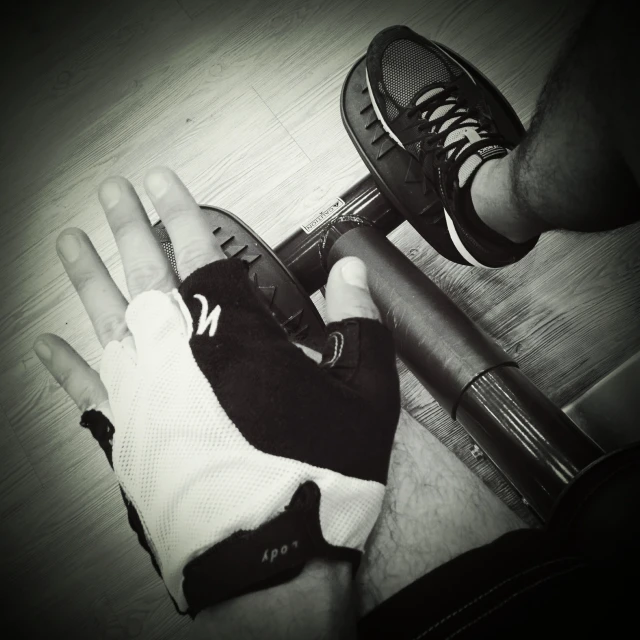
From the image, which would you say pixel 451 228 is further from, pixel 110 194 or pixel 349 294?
pixel 110 194

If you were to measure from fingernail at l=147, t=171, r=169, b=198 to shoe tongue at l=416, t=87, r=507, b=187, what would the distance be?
0.53 m

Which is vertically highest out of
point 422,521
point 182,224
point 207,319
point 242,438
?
point 182,224

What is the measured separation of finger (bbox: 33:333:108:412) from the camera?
59cm

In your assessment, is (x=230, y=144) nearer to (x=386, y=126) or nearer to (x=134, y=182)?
(x=134, y=182)

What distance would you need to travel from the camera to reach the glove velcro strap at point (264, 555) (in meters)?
0.40

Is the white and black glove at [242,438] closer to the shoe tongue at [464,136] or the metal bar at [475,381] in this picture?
the metal bar at [475,381]

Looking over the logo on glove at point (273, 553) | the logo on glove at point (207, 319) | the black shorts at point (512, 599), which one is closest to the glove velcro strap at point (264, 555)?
the logo on glove at point (273, 553)

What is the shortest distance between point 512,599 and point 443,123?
817 mm

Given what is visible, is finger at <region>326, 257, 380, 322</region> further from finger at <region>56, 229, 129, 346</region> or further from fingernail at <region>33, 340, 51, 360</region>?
fingernail at <region>33, 340, 51, 360</region>

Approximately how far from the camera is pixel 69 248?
623 mm

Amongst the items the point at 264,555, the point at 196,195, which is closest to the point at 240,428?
the point at 264,555

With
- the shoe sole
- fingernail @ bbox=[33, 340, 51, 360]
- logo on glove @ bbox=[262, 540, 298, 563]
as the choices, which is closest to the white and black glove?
logo on glove @ bbox=[262, 540, 298, 563]

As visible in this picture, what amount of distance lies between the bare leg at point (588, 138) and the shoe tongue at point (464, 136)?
13 cm

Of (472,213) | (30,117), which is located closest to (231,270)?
(472,213)
